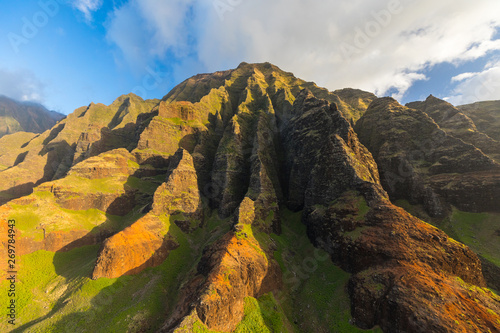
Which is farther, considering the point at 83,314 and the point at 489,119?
the point at 489,119

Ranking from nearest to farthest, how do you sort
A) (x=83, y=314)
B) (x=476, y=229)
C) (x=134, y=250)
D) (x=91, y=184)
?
(x=83, y=314) → (x=134, y=250) → (x=476, y=229) → (x=91, y=184)

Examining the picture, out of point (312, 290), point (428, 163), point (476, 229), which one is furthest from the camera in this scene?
point (428, 163)

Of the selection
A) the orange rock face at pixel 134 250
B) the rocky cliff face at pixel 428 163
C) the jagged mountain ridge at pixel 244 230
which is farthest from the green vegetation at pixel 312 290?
the rocky cliff face at pixel 428 163

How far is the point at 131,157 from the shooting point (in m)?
67.6

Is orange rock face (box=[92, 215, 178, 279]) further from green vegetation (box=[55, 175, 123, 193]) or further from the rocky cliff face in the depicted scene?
the rocky cliff face

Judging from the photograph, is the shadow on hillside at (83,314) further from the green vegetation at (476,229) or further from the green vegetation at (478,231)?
the green vegetation at (478,231)

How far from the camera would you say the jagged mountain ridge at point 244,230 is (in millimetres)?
22609

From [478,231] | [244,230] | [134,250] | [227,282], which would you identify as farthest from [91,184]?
[478,231]

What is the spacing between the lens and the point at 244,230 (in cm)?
3675

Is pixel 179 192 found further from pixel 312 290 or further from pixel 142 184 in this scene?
pixel 312 290

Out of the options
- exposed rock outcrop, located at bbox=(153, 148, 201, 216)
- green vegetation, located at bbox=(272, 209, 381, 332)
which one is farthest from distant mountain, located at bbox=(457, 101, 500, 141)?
exposed rock outcrop, located at bbox=(153, 148, 201, 216)

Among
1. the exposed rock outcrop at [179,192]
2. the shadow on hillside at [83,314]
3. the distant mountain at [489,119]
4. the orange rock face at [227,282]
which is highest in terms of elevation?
the distant mountain at [489,119]

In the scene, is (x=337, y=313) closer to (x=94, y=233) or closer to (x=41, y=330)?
(x=41, y=330)

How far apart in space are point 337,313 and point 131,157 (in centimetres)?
7655
